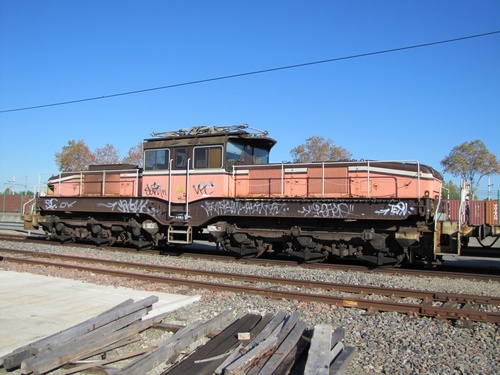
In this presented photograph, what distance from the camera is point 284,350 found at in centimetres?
Result: 505

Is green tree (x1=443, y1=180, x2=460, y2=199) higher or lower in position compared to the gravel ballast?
higher

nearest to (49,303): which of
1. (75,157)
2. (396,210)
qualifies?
(396,210)

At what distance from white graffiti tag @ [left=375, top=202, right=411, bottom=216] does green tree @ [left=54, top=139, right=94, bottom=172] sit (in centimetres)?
4514

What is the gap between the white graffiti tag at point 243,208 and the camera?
12.8 metres

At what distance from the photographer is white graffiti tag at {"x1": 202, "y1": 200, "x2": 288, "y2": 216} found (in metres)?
12.8

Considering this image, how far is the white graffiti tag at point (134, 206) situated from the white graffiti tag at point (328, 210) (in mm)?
5471

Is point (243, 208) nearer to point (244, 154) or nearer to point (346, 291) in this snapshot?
point (244, 154)

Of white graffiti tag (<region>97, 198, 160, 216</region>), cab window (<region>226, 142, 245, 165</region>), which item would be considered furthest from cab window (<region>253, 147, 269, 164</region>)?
white graffiti tag (<region>97, 198, 160, 216</region>)

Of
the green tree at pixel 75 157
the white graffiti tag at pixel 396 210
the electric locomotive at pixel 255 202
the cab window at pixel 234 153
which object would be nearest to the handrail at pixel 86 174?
the electric locomotive at pixel 255 202

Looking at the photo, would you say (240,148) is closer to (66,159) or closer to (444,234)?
(444,234)

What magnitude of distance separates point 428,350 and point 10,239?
19.0 metres

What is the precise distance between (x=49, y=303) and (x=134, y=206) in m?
7.51

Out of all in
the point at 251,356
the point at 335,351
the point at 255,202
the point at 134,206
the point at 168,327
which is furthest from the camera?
the point at 134,206

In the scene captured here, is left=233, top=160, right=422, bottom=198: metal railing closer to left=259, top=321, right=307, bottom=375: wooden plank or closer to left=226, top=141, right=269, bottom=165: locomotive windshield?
left=226, top=141, right=269, bottom=165: locomotive windshield
